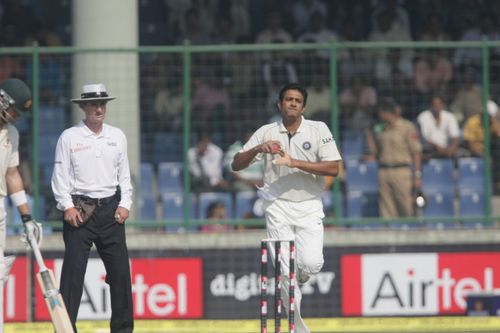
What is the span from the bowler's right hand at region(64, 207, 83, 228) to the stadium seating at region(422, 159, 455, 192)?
208 inches

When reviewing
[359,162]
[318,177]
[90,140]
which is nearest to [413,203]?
[359,162]

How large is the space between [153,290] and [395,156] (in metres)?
3.02

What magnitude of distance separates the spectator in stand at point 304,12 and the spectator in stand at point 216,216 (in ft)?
17.0

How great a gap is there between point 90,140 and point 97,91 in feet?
1.32

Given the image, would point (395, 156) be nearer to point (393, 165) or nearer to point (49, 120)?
point (393, 165)

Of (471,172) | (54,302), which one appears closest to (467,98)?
(471,172)

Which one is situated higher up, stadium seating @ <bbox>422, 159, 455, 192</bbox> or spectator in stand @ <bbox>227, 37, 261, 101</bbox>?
spectator in stand @ <bbox>227, 37, 261, 101</bbox>

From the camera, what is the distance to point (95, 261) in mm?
14578

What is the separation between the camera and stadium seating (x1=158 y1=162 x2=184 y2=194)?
48.8ft

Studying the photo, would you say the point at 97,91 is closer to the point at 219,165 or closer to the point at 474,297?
the point at 219,165

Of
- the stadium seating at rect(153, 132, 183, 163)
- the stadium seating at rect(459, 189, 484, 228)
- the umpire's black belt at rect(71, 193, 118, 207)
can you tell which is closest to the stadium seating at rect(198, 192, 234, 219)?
the stadium seating at rect(153, 132, 183, 163)

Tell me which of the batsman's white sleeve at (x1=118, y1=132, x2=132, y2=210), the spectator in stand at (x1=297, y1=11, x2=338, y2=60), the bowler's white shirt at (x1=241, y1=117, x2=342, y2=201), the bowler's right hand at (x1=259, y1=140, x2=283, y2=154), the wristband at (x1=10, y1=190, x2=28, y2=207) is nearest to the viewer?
the wristband at (x1=10, y1=190, x2=28, y2=207)

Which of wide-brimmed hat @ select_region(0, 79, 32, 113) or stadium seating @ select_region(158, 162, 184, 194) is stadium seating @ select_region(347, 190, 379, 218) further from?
wide-brimmed hat @ select_region(0, 79, 32, 113)

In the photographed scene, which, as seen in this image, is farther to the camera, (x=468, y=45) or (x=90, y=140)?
(x=468, y=45)
